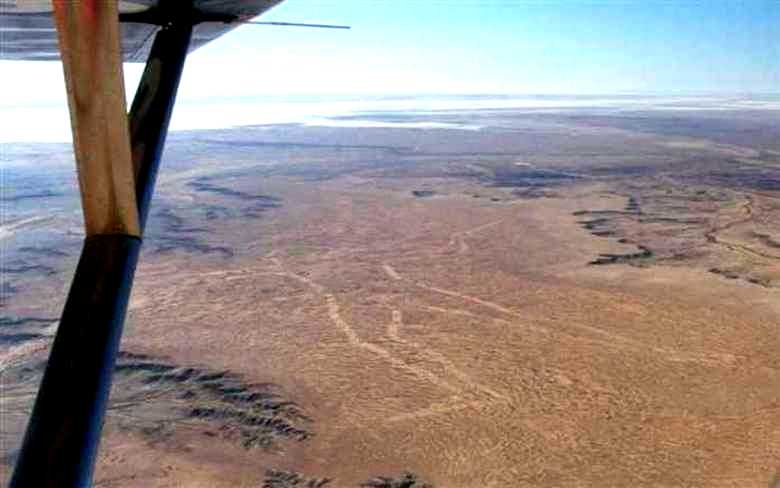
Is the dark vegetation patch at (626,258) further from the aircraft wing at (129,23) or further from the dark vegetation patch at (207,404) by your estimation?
the aircraft wing at (129,23)

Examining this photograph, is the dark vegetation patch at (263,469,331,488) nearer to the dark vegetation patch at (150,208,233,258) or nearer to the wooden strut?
the wooden strut

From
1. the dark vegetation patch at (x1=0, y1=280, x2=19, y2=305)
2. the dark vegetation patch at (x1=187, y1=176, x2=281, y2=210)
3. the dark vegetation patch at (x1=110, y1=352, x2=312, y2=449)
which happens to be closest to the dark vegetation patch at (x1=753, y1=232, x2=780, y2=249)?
the dark vegetation patch at (x1=110, y1=352, x2=312, y2=449)

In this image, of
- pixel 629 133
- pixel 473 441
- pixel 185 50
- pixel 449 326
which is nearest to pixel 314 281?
pixel 449 326

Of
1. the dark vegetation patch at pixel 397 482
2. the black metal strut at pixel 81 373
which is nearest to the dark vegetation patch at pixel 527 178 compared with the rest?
the dark vegetation patch at pixel 397 482

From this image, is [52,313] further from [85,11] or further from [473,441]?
[85,11]

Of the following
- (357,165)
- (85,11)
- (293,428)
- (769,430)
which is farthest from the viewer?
(357,165)
